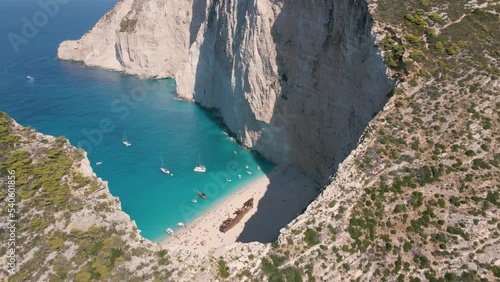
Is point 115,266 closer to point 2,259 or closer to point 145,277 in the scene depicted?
point 145,277

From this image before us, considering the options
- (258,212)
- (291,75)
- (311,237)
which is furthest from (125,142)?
(311,237)

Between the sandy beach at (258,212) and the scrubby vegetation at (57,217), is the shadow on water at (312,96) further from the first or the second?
the scrubby vegetation at (57,217)

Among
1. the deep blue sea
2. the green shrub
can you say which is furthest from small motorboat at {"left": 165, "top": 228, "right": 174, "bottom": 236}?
the green shrub

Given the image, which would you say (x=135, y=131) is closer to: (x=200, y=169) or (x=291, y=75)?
(x=200, y=169)

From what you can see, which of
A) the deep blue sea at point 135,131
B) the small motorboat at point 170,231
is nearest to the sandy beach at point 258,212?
the small motorboat at point 170,231

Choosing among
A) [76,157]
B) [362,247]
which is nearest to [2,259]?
[76,157]
